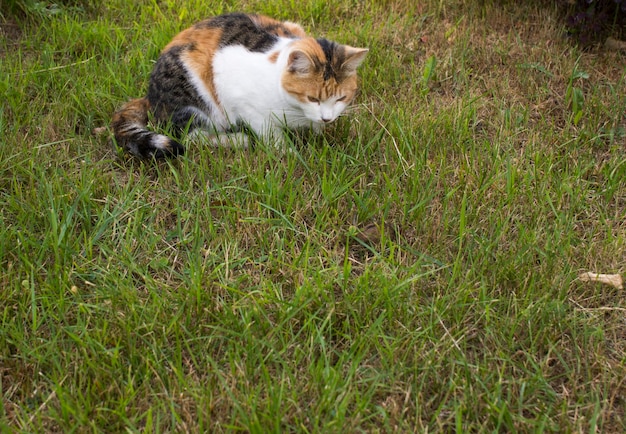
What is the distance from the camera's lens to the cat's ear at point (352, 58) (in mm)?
2711

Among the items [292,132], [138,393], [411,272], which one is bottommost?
[138,393]

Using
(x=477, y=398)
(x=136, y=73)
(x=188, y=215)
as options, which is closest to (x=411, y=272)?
(x=477, y=398)

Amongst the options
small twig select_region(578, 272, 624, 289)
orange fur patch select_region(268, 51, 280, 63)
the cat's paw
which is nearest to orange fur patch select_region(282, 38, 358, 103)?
orange fur patch select_region(268, 51, 280, 63)

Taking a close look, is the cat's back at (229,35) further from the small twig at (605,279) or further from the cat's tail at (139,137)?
the small twig at (605,279)

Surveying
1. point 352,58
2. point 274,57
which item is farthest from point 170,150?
point 352,58

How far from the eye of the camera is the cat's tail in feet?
8.76

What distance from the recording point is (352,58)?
107 inches

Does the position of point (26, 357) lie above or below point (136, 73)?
below

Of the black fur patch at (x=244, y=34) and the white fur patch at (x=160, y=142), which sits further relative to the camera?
the black fur patch at (x=244, y=34)

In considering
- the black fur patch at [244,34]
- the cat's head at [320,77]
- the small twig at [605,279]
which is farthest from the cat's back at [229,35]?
the small twig at [605,279]

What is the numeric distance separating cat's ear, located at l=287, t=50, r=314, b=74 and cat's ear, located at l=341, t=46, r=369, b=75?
17cm

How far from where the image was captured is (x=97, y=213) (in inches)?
95.6

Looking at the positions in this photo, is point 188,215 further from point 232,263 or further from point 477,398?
point 477,398

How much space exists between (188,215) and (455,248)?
3.38ft
